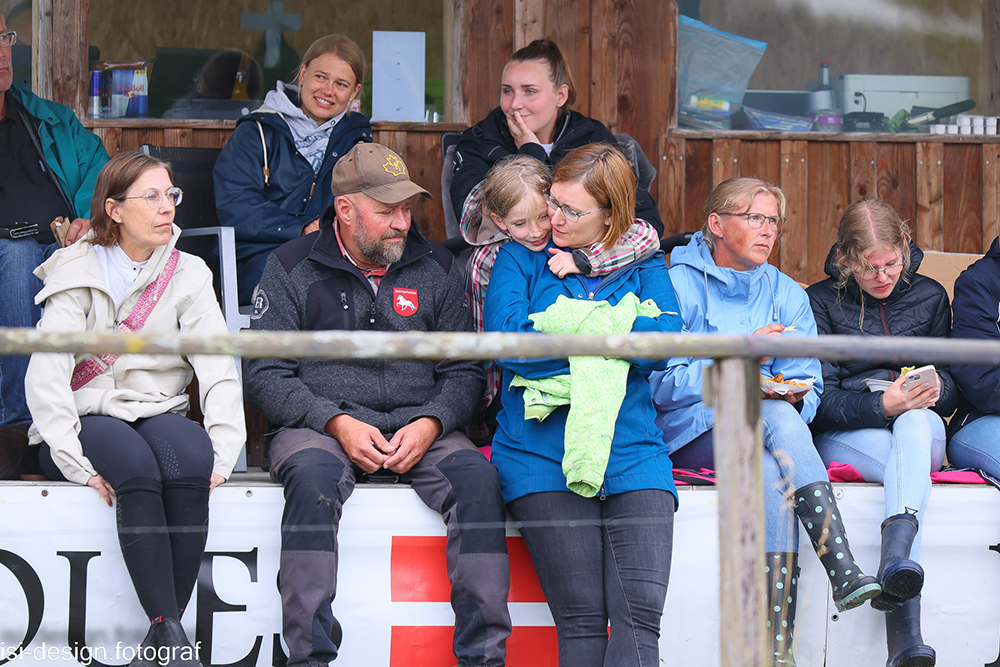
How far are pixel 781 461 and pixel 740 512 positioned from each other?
1.03 m

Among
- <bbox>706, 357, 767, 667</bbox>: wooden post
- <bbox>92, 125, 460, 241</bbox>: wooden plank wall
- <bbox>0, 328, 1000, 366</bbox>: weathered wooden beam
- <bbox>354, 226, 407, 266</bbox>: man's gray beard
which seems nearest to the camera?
<bbox>0, 328, 1000, 366</bbox>: weathered wooden beam

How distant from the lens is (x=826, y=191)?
405 cm

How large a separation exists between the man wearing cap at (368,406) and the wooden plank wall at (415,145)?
3.47 feet

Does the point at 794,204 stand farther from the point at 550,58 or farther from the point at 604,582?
the point at 604,582

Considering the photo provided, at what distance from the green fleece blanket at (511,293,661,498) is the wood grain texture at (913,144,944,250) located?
2.20m

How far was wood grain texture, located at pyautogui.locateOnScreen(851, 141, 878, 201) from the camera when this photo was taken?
405 centimetres

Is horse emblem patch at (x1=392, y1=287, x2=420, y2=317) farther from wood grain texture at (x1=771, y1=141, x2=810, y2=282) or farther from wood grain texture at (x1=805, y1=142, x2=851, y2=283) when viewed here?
wood grain texture at (x1=805, y1=142, x2=851, y2=283)

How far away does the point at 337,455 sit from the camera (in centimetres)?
241

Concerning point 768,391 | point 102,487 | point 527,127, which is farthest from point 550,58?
point 102,487

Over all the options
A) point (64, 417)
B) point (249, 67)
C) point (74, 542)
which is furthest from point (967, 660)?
point (249, 67)

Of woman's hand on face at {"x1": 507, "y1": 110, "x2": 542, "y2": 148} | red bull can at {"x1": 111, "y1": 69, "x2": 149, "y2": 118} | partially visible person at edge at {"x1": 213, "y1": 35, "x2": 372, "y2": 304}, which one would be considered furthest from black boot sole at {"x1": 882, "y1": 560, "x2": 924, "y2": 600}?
red bull can at {"x1": 111, "y1": 69, "x2": 149, "y2": 118}

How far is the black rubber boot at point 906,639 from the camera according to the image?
2.25 metres

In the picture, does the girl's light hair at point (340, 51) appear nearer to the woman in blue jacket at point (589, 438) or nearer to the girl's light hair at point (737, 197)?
the woman in blue jacket at point (589, 438)

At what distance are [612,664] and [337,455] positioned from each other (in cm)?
79
